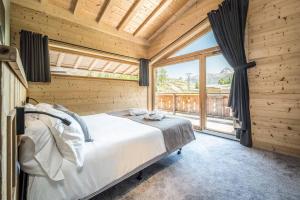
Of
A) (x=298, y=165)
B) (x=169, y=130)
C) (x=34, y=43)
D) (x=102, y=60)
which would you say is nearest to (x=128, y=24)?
(x=102, y=60)

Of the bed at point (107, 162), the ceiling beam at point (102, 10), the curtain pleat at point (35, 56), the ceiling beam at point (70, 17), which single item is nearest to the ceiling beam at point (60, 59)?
the curtain pleat at point (35, 56)

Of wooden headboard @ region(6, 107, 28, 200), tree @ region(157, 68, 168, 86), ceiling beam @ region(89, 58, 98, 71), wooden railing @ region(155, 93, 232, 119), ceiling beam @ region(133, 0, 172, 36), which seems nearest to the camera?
wooden headboard @ region(6, 107, 28, 200)

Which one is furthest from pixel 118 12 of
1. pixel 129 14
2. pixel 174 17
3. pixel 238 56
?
pixel 238 56

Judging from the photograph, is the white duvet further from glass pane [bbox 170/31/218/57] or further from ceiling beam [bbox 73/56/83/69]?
glass pane [bbox 170/31/218/57]

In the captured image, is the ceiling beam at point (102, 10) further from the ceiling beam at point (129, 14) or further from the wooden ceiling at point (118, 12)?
the ceiling beam at point (129, 14)

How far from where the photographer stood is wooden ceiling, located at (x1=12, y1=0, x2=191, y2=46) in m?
3.05

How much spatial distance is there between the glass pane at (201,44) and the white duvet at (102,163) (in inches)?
112

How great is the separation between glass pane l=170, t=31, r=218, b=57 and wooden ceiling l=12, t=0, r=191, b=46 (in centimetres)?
95

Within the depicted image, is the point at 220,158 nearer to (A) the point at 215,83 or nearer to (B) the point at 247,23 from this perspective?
(A) the point at 215,83

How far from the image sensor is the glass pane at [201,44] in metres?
3.61

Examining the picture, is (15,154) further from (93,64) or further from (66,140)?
(93,64)

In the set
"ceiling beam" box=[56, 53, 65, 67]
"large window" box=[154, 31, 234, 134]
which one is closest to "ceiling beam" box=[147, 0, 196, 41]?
"large window" box=[154, 31, 234, 134]

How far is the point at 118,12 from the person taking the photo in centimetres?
353

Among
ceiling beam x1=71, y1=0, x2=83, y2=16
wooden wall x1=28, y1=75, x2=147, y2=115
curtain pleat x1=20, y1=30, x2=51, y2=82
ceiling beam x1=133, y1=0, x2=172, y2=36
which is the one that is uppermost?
ceiling beam x1=133, y1=0, x2=172, y2=36
